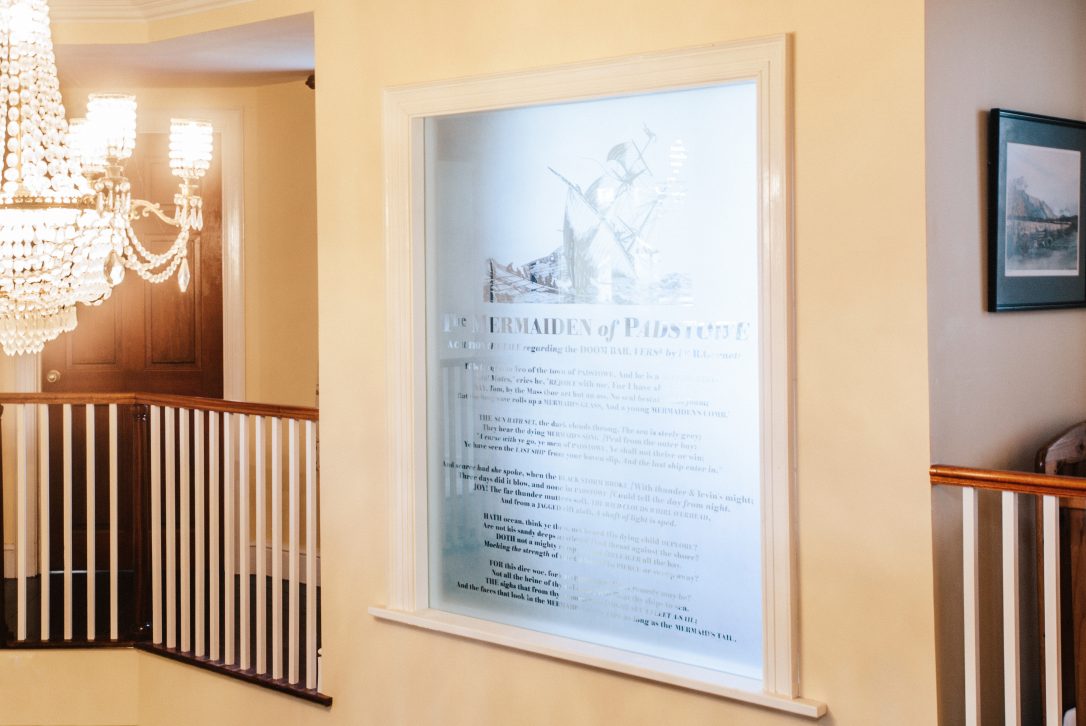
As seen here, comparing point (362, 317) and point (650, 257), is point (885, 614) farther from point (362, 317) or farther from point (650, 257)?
point (362, 317)

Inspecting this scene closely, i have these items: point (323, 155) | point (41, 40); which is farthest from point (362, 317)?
point (41, 40)

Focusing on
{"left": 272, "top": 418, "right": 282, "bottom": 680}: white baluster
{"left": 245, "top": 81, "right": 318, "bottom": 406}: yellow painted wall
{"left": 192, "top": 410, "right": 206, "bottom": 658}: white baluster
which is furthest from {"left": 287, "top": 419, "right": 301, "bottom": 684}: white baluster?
{"left": 245, "top": 81, "right": 318, "bottom": 406}: yellow painted wall

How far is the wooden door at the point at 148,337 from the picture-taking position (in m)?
5.00

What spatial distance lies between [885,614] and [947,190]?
3.33ft

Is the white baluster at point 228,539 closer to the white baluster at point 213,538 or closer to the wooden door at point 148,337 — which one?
the white baluster at point 213,538

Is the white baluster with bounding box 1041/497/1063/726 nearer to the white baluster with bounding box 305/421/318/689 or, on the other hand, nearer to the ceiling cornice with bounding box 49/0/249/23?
the white baluster with bounding box 305/421/318/689

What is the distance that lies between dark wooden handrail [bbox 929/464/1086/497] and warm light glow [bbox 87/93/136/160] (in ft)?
7.00

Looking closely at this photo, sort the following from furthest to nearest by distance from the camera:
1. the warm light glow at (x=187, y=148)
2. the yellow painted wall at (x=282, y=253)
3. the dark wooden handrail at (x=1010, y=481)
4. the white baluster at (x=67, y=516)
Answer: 1. the yellow painted wall at (x=282, y=253)
2. the white baluster at (x=67, y=516)
3. the warm light glow at (x=187, y=148)
4. the dark wooden handrail at (x=1010, y=481)

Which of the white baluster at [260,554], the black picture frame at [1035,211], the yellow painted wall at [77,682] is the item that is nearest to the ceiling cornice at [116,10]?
the white baluster at [260,554]

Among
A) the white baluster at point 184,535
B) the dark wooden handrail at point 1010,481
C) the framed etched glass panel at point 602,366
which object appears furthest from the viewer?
the white baluster at point 184,535

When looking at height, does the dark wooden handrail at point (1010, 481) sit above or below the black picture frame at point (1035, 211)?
below

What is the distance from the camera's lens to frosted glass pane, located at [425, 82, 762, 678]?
8.85 ft

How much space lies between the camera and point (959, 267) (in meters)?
2.59

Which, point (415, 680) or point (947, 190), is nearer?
point (947, 190)
